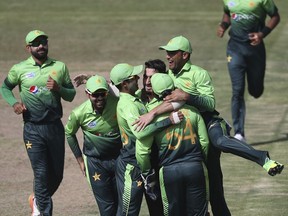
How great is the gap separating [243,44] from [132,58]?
555 cm

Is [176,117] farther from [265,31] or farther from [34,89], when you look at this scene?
[265,31]

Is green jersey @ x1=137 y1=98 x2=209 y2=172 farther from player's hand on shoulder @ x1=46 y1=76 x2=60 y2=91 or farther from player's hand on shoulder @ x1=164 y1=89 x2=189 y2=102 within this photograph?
player's hand on shoulder @ x1=46 y1=76 x2=60 y2=91

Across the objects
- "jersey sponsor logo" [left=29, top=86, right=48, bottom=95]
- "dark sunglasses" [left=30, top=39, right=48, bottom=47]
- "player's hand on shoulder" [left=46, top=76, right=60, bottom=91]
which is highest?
"dark sunglasses" [left=30, top=39, right=48, bottom=47]

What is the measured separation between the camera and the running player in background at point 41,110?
14430 millimetres

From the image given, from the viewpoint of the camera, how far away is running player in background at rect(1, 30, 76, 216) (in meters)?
14.4

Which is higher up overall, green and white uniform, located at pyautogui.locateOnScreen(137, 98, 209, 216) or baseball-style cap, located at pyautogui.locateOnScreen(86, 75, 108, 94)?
baseball-style cap, located at pyautogui.locateOnScreen(86, 75, 108, 94)

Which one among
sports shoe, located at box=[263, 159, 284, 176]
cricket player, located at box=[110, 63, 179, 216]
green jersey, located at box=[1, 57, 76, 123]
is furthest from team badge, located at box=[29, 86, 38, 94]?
sports shoe, located at box=[263, 159, 284, 176]

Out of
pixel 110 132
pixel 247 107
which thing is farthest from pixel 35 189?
pixel 247 107

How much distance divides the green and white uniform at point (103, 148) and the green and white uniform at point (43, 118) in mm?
1061

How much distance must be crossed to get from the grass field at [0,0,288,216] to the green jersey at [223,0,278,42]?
5.87 ft

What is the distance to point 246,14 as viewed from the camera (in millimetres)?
17906

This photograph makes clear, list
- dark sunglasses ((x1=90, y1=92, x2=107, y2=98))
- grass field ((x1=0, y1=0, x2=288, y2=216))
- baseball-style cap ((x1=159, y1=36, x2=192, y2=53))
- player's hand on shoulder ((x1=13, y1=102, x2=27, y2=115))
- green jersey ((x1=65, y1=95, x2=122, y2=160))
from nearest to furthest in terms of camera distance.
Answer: dark sunglasses ((x1=90, y1=92, x2=107, y2=98))
baseball-style cap ((x1=159, y1=36, x2=192, y2=53))
green jersey ((x1=65, y1=95, x2=122, y2=160))
player's hand on shoulder ((x1=13, y1=102, x2=27, y2=115))
grass field ((x1=0, y1=0, x2=288, y2=216))

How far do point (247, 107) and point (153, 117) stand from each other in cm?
810

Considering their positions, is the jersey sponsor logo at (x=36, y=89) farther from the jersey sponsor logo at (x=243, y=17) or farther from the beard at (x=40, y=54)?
the jersey sponsor logo at (x=243, y=17)
